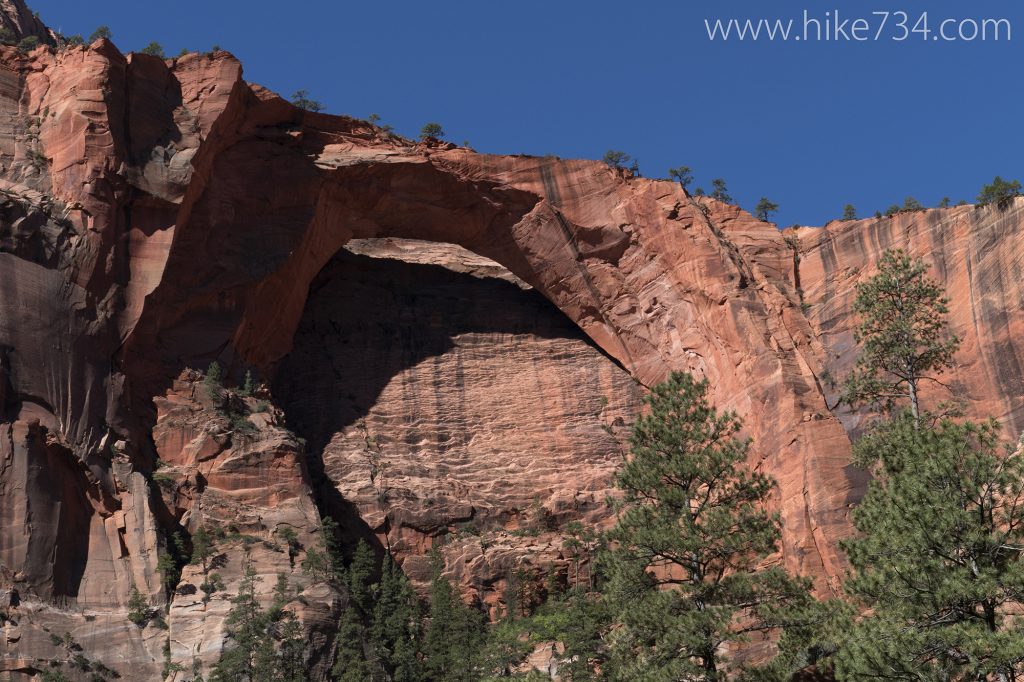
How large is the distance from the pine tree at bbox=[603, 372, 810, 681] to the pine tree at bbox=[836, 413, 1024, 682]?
430cm

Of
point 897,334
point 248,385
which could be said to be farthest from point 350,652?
point 897,334

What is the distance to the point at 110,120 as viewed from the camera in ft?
136

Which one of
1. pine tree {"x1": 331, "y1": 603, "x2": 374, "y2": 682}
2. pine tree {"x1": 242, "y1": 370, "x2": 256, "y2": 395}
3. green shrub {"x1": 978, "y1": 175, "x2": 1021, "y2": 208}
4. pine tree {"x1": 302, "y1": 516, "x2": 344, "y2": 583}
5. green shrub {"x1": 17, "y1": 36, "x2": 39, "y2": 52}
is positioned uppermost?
green shrub {"x1": 17, "y1": 36, "x2": 39, "y2": 52}

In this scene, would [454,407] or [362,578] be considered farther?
[454,407]

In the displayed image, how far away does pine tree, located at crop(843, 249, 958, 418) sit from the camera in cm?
2686

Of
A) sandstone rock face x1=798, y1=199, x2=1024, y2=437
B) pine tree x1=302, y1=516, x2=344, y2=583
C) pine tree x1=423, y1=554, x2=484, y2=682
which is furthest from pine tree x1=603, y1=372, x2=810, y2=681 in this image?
pine tree x1=302, y1=516, x2=344, y2=583

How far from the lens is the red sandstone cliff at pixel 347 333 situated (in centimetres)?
3734

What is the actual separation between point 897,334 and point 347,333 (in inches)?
1086

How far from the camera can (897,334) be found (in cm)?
2702

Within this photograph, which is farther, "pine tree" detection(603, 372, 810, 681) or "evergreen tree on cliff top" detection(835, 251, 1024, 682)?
"pine tree" detection(603, 372, 810, 681)

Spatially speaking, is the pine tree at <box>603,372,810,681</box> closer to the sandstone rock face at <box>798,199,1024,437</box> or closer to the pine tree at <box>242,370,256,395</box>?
the sandstone rock face at <box>798,199,1024,437</box>

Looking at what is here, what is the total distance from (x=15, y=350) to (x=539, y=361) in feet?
66.0

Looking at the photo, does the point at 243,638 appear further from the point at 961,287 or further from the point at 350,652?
the point at 961,287

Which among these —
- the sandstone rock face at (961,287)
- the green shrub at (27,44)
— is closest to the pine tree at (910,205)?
the sandstone rock face at (961,287)
